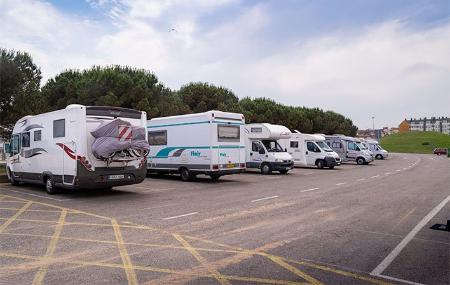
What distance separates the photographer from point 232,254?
20.6 feet

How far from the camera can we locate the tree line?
76.5ft

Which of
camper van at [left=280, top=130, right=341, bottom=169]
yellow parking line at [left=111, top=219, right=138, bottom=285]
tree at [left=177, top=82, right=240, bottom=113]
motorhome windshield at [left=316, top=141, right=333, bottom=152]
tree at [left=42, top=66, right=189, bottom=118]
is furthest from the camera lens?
tree at [left=177, top=82, right=240, bottom=113]

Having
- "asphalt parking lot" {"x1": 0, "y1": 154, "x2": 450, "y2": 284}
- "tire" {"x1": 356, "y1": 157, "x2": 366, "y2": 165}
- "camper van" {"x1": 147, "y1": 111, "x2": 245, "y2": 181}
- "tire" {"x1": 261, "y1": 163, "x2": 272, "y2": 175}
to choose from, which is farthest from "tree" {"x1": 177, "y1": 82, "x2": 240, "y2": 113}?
"asphalt parking lot" {"x1": 0, "y1": 154, "x2": 450, "y2": 284}

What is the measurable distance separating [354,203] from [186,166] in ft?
30.5

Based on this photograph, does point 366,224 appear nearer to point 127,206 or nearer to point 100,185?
point 127,206

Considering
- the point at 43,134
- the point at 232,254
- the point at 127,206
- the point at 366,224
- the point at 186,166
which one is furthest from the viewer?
the point at 186,166

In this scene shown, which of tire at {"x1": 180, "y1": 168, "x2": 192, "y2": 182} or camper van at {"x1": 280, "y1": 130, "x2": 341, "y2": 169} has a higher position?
camper van at {"x1": 280, "y1": 130, "x2": 341, "y2": 169}

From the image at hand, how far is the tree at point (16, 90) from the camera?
23.0m

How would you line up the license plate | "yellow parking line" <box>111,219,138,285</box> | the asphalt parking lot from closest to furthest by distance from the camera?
1. "yellow parking line" <box>111,219,138,285</box>
2. the asphalt parking lot
3. the license plate

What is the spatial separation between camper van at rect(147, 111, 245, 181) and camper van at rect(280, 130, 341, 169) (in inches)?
478

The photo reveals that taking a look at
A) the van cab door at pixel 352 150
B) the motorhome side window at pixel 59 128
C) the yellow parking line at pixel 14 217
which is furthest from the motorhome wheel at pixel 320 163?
the yellow parking line at pixel 14 217

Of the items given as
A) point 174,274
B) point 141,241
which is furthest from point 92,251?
point 174,274

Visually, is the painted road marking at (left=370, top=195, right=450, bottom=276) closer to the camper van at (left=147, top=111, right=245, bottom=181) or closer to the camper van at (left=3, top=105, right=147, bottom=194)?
the camper van at (left=3, top=105, right=147, bottom=194)

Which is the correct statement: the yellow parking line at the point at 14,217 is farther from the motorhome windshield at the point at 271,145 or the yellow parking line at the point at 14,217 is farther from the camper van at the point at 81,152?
the motorhome windshield at the point at 271,145
